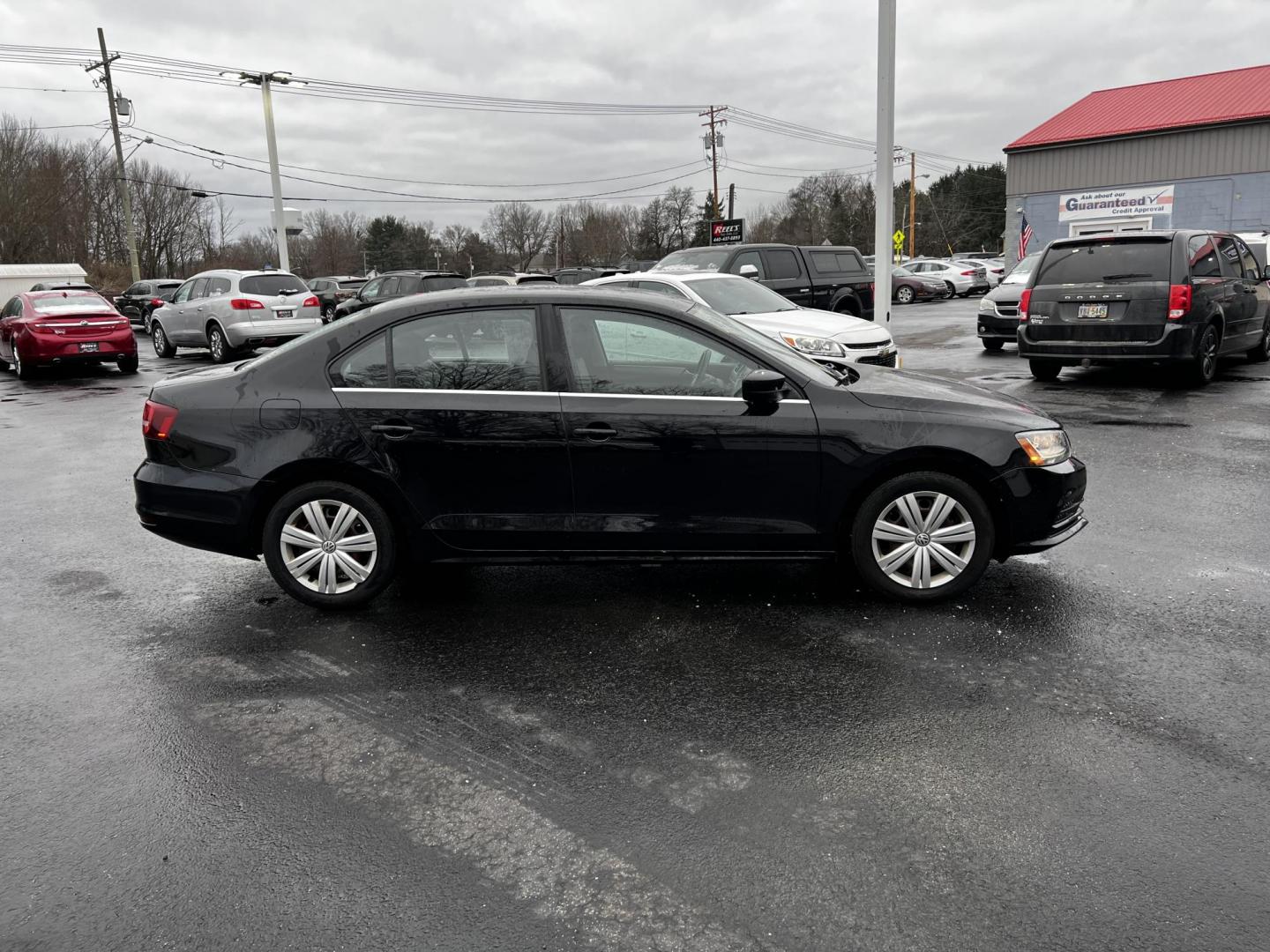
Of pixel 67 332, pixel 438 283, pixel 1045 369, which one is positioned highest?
pixel 438 283

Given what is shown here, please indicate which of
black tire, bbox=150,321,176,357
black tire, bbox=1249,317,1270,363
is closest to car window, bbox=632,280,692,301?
black tire, bbox=1249,317,1270,363

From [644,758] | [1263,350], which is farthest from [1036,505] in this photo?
[1263,350]

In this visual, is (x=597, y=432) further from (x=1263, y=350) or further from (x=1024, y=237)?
(x=1024, y=237)

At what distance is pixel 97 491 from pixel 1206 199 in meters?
37.6

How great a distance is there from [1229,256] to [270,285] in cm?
1629

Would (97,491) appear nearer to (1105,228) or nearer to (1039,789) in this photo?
(1039,789)

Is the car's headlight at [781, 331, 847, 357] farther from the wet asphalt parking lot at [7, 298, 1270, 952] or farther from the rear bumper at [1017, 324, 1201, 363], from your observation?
the wet asphalt parking lot at [7, 298, 1270, 952]

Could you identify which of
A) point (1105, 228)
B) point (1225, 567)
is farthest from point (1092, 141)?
point (1225, 567)

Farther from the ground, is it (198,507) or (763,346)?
(763,346)

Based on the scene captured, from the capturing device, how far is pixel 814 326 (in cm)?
1088

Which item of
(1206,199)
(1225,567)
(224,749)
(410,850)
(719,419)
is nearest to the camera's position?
(410,850)

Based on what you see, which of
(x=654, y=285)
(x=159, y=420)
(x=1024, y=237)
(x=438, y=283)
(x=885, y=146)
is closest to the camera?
(x=159, y=420)

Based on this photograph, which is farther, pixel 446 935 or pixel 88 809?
pixel 88 809

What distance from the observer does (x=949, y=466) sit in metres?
4.81
